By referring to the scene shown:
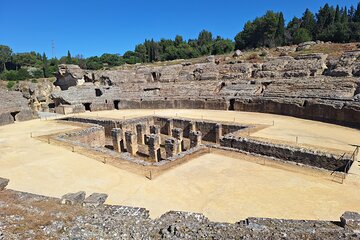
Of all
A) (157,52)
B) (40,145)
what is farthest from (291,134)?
(157,52)

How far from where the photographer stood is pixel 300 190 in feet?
22.8

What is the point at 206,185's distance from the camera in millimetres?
7527

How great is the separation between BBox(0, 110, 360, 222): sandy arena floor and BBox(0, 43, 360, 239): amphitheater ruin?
1.3 inches

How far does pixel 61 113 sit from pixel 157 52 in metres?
45.2

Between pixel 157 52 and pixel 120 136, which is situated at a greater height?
pixel 157 52

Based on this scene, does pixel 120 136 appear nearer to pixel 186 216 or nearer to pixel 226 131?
pixel 226 131

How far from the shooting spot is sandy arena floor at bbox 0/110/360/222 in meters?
6.11

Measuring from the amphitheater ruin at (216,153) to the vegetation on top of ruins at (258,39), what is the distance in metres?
23.5

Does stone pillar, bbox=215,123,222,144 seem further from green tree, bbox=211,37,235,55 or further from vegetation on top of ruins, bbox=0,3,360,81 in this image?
green tree, bbox=211,37,235,55

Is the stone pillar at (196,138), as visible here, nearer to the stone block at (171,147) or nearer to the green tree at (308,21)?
the stone block at (171,147)

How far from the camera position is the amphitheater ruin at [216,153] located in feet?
20.0

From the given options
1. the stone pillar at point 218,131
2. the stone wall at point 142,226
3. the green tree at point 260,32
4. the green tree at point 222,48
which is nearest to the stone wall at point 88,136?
the stone pillar at point 218,131

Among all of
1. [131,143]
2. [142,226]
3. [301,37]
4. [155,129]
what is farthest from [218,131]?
[301,37]

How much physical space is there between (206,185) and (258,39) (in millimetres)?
50392
